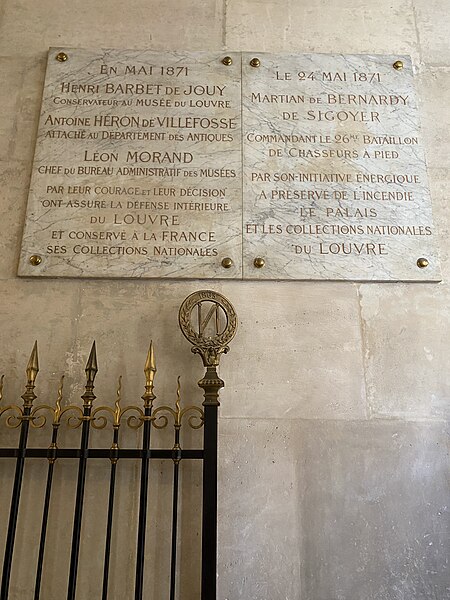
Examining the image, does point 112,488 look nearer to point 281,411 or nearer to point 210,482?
point 210,482

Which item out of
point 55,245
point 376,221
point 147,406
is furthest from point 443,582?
point 55,245

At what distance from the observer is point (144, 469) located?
2.77 metres

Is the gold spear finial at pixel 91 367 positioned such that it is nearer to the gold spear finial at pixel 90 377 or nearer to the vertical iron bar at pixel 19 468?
the gold spear finial at pixel 90 377

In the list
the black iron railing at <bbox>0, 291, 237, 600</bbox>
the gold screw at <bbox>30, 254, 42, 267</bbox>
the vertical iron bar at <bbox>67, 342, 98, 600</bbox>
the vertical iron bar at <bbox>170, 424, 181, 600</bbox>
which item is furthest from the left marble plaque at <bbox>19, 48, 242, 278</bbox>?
the vertical iron bar at <bbox>170, 424, 181, 600</bbox>

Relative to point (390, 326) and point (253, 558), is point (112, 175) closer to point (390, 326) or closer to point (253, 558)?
point (390, 326)

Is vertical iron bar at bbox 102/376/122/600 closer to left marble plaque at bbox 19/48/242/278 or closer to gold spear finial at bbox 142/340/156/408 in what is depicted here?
gold spear finial at bbox 142/340/156/408

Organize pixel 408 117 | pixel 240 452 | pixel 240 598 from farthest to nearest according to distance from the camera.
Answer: pixel 408 117
pixel 240 452
pixel 240 598

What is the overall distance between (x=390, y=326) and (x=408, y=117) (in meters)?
1.29

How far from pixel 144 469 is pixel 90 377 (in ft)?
1.59

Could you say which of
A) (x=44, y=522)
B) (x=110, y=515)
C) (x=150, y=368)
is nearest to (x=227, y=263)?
(x=150, y=368)

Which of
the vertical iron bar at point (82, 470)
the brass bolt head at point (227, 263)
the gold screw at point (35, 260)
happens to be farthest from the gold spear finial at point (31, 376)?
the brass bolt head at point (227, 263)

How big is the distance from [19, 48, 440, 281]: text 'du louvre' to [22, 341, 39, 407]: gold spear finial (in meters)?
0.50

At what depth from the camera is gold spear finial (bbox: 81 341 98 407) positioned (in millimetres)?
2838

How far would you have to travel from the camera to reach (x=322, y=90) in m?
3.65
